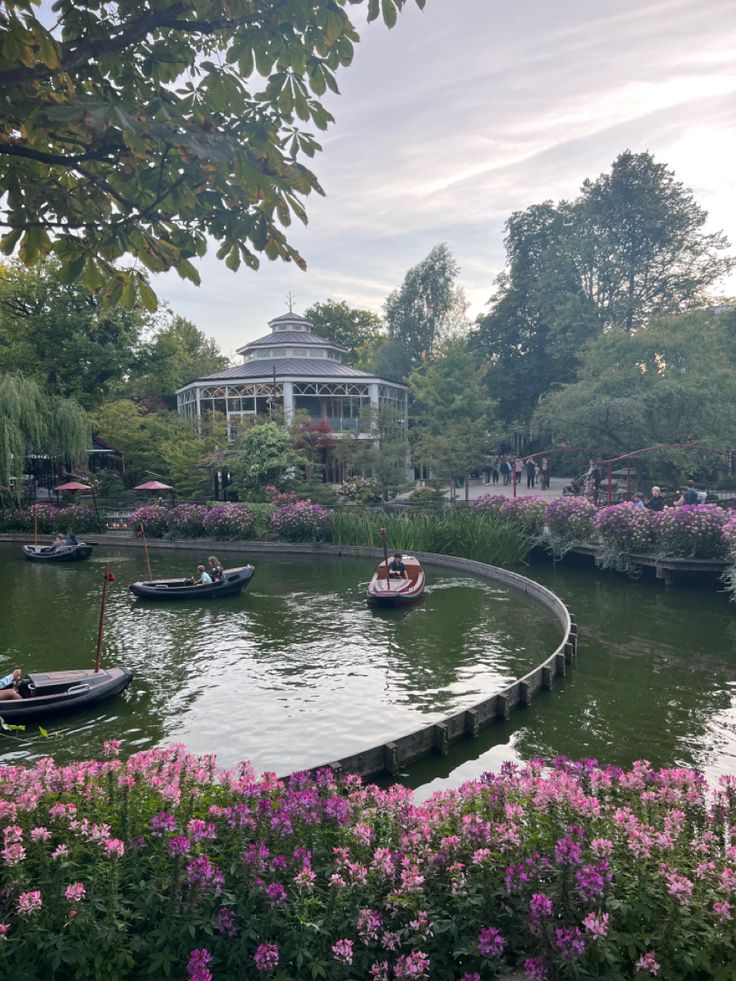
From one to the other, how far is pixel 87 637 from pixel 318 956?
15479 millimetres

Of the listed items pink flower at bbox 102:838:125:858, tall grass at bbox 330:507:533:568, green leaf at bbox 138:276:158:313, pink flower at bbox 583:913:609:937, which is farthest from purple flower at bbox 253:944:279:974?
tall grass at bbox 330:507:533:568

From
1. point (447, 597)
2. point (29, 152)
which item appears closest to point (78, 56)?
point (29, 152)

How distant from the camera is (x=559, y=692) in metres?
13.7

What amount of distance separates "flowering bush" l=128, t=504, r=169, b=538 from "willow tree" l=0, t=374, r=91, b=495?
646 centimetres

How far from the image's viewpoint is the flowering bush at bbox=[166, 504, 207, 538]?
113 ft

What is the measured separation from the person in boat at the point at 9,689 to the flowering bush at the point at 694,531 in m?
18.2

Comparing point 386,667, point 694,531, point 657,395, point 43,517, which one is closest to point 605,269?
point 657,395

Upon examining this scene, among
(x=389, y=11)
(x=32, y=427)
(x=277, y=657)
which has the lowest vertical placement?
(x=277, y=657)

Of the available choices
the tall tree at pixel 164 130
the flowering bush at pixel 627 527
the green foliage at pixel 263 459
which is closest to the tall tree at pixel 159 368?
the green foliage at pixel 263 459

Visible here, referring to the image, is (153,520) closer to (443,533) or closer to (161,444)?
(161,444)

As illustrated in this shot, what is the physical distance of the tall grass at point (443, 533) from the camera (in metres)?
26.4

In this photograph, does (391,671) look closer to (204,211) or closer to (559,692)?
(559,692)

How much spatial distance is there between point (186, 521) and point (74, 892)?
30936 mm

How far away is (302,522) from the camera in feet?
104
